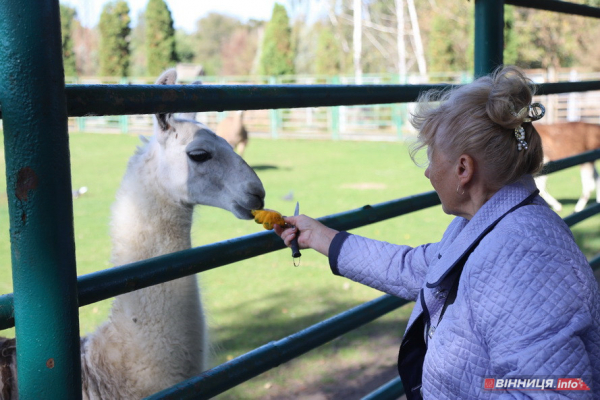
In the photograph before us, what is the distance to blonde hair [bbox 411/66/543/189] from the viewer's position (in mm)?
1218

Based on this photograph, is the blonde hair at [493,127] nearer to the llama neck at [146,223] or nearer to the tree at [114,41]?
the llama neck at [146,223]

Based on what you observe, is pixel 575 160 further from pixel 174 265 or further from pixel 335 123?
pixel 335 123

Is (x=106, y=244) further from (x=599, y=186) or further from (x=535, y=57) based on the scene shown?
(x=535, y=57)

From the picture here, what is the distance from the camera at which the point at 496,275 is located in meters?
1.11

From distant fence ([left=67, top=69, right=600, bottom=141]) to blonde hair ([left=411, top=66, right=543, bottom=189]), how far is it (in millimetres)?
17129

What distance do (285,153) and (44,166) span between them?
14.5 meters

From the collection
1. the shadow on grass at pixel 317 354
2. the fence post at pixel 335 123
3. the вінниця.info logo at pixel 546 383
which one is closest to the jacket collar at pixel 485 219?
the вінниця.info logo at pixel 546 383

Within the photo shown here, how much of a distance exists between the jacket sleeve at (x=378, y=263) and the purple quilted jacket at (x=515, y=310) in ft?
0.71

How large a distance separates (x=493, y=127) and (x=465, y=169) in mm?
106

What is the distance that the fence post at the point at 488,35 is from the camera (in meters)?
2.10

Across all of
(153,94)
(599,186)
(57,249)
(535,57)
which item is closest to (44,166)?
(57,249)

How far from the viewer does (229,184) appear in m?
2.22

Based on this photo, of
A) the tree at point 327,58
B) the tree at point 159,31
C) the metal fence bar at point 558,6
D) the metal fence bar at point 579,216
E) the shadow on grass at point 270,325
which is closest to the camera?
the metal fence bar at point 558,6

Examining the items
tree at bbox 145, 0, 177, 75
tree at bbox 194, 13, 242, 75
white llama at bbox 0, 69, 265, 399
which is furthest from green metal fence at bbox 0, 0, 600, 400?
tree at bbox 194, 13, 242, 75
